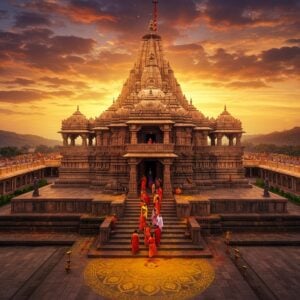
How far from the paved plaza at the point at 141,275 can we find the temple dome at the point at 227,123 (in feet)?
49.8

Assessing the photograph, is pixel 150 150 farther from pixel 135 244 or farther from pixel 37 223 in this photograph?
pixel 37 223

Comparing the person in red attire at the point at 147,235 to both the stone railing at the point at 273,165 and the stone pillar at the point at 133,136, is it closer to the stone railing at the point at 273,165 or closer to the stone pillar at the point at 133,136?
the stone pillar at the point at 133,136

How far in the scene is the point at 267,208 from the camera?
20.0m

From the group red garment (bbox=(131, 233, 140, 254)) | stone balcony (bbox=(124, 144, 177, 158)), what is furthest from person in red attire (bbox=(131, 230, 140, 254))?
stone balcony (bbox=(124, 144, 177, 158))

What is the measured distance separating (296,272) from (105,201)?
35.0 ft

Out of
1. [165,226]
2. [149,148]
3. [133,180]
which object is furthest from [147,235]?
[149,148]

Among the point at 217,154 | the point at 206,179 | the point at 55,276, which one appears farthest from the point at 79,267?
the point at 217,154

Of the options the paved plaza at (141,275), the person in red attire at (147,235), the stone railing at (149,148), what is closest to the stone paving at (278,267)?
the paved plaza at (141,275)

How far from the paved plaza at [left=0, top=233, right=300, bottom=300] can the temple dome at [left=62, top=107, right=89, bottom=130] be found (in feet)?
50.6

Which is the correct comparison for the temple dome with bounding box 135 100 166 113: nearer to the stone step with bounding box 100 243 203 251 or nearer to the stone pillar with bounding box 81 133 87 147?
the stone pillar with bounding box 81 133 87 147

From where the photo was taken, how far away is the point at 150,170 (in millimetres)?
24984

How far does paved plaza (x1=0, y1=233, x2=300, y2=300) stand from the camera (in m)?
11.2

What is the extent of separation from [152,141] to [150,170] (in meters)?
2.52

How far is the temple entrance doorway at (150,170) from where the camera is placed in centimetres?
2395
